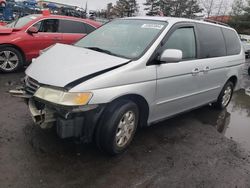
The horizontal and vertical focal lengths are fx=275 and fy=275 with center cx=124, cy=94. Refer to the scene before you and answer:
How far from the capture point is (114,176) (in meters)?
3.07

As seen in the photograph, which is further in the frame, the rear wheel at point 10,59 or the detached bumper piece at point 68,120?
the rear wheel at point 10,59

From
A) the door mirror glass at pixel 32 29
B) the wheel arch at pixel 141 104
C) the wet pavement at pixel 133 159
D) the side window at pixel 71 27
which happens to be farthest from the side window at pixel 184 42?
the side window at pixel 71 27

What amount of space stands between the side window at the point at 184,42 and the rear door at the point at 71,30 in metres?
4.37

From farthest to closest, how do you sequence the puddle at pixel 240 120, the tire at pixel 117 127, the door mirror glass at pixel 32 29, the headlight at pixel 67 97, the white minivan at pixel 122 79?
the door mirror glass at pixel 32 29, the puddle at pixel 240 120, the tire at pixel 117 127, the white minivan at pixel 122 79, the headlight at pixel 67 97

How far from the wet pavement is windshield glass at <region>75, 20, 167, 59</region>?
1312mm

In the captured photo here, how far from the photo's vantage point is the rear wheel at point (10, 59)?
685 centimetres

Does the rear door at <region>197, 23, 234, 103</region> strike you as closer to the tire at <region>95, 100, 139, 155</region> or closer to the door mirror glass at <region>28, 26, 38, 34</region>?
the tire at <region>95, 100, 139, 155</region>

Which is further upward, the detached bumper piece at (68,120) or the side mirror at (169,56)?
the side mirror at (169,56)

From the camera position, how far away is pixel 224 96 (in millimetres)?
5793

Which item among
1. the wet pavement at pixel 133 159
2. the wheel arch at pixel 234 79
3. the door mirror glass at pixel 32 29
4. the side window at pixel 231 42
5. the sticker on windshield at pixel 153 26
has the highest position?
the sticker on windshield at pixel 153 26

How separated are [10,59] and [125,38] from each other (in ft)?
13.6

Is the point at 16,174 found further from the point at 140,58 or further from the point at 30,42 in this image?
the point at 30,42

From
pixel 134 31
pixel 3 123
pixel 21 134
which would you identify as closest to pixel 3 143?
pixel 21 134

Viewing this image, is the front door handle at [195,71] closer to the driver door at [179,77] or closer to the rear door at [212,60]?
the driver door at [179,77]
